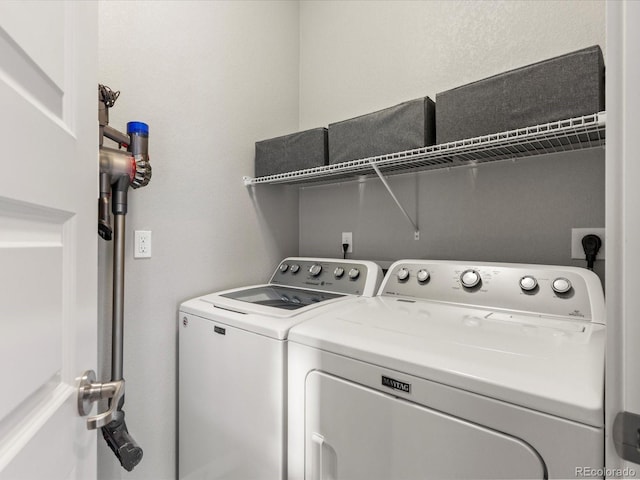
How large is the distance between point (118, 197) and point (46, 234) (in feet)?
2.79

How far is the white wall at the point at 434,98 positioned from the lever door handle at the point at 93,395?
4.72 feet

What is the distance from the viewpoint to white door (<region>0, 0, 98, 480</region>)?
1.20 feet

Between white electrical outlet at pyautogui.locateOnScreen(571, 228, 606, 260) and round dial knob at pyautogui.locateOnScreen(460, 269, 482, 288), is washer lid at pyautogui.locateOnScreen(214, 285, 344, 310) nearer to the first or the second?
round dial knob at pyautogui.locateOnScreen(460, 269, 482, 288)

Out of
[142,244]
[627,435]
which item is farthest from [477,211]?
[142,244]

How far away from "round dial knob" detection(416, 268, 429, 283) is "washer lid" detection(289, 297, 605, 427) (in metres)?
0.16

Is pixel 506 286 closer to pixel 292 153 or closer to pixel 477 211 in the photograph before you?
pixel 477 211

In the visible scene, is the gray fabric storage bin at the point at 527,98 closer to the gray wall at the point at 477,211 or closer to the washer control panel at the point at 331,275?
the gray wall at the point at 477,211

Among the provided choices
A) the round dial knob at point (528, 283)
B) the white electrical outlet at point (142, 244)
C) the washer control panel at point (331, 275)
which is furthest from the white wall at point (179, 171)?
the round dial knob at point (528, 283)

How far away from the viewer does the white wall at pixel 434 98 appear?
1.33 m

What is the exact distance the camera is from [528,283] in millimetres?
1132

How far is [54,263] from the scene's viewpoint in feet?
1.60

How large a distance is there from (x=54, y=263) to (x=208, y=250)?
1.20 meters

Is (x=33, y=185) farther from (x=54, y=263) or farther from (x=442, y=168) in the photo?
(x=442, y=168)

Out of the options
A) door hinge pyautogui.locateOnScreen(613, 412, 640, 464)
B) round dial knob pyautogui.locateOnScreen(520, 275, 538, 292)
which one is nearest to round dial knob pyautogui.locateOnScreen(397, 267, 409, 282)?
round dial knob pyautogui.locateOnScreen(520, 275, 538, 292)
